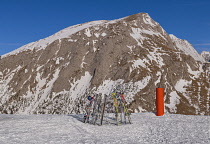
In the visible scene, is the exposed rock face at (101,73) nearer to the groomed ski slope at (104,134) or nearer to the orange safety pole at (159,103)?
the orange safety pole at (159,103)

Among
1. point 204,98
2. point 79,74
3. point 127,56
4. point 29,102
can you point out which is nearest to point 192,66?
point 204,98

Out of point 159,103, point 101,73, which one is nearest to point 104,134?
point 159,103

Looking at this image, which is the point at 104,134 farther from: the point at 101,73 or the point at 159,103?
the point at 101,73

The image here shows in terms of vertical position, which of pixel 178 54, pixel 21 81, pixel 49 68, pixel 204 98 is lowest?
pixel 204 98

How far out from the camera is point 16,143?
1409 centimetres

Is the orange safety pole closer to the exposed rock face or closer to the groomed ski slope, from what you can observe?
the groomed ski slope

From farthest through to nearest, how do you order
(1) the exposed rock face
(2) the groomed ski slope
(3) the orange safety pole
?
(1) the exposed rock face, (3) the orange safety pole, (2) the groomed ski slope

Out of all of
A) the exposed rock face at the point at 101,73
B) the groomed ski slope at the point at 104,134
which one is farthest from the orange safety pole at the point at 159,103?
the exposed rock face at the point at 101,73

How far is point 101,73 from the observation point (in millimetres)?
102750

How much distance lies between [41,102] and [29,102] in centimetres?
597

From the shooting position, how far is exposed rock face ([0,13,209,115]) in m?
89.8

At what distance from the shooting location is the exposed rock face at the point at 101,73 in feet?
294

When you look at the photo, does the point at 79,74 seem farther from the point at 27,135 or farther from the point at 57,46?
the point at 27,135

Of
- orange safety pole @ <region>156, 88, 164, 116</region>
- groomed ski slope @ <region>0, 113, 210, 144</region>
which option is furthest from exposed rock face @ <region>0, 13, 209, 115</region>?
groomed ski slope @ <region>0, 113, 210, 144</region>
